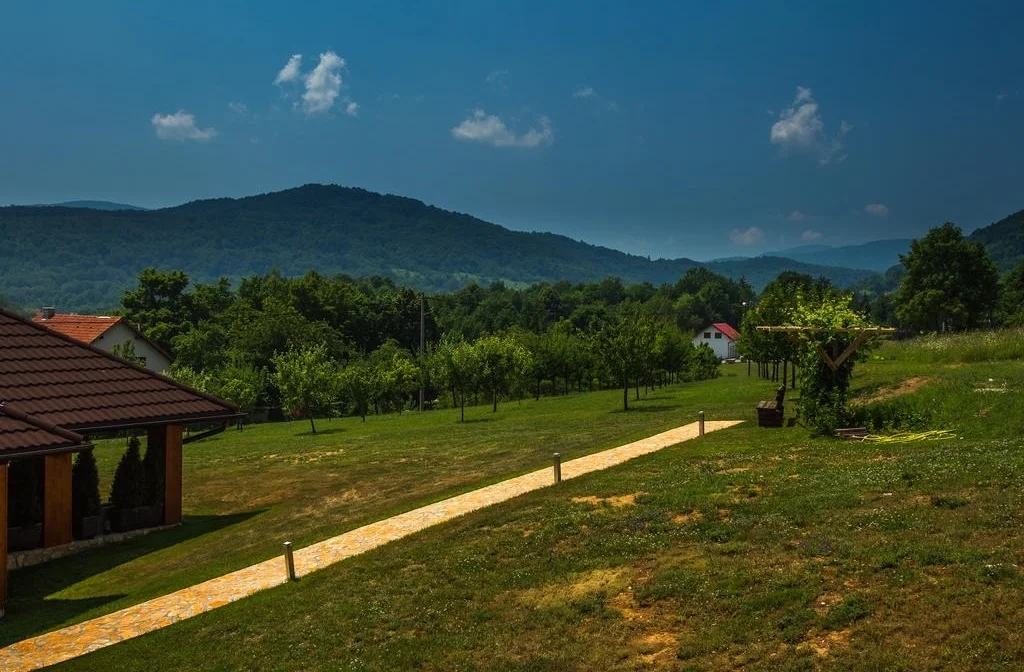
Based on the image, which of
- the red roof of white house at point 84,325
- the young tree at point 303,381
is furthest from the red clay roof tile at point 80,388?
the red roof of white house at point 84,325

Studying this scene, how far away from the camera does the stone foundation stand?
19766 millimetres

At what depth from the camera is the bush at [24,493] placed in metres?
20.2

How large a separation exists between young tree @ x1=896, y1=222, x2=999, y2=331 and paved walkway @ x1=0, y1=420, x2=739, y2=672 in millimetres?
74929

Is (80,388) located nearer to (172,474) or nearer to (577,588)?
(172,474)

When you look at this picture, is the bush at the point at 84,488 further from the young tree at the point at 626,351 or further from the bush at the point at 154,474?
the young tree at the point at 626,351

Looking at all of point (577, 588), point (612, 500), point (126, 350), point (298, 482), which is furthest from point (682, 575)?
point (126, 350)

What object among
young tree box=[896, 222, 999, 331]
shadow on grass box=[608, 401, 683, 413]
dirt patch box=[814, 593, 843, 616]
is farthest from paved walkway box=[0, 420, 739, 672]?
young tree box=[896, 222, 999, 331]

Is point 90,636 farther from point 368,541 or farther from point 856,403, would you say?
point 856,403

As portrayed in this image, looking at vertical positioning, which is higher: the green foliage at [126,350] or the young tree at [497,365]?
the green foliage at [126,350]

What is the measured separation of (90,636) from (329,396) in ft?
127

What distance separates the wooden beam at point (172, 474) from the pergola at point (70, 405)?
30 millimetres

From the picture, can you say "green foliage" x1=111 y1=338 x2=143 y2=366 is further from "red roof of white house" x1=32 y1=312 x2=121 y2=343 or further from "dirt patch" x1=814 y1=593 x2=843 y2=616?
"dirt patch" x1=814 y1=593 x2=843 y2=616

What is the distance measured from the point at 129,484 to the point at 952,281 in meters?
86.7

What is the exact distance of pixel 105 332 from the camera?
69062 mm
